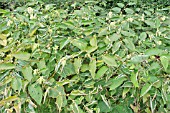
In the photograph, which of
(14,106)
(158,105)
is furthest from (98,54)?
(14,106)

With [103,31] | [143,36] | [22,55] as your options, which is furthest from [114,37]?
[22,55]

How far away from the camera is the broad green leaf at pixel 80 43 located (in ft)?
5.11

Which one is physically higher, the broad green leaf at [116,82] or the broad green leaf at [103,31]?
the broad green leaf at [103,31]

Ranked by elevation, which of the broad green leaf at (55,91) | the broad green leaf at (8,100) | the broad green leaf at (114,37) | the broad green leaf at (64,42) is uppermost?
the broad green leaf at (64,42)

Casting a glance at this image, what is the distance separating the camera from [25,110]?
1399 millimetres

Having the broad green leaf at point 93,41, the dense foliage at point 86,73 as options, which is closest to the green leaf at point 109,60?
the dense foliage at point 86,73

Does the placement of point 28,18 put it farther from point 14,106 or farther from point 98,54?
point 14,106

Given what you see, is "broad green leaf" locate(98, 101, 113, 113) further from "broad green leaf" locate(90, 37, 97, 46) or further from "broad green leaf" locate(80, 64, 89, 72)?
"broad green leaf" locate(90, 37, 97, 46)

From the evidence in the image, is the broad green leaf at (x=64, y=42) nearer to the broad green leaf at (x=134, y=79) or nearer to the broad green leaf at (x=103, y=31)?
the broad green leaf at (x=103, y=31)

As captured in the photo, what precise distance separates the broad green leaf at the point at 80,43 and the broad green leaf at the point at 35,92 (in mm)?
306

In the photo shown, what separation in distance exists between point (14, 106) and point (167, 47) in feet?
2.84

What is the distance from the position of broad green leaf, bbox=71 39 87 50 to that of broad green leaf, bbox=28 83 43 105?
1.00 feet

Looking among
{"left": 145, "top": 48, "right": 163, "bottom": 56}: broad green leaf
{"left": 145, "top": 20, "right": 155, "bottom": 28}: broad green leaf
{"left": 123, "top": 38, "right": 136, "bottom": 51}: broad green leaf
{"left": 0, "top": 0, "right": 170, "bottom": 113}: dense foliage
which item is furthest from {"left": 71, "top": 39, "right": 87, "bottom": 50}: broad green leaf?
{"left": 145, "top": 20, "right": 155, "bottom": 28}: broad green leaf

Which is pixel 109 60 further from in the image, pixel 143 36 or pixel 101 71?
pixel 143 36
